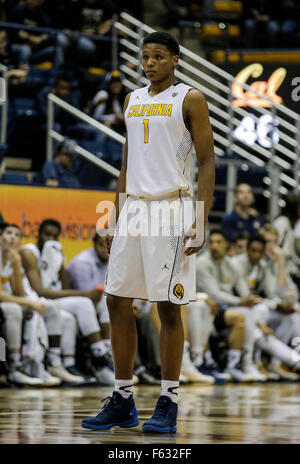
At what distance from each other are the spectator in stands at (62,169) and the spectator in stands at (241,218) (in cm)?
183

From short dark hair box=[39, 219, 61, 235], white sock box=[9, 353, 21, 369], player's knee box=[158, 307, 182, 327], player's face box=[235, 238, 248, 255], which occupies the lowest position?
white sock box=[9, 353, 21, 369]

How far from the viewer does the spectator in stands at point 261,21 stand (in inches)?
657

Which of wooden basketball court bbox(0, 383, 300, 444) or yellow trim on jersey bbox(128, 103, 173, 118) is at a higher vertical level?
yellow trim on jersey bbox(128, 103, 173, 118)

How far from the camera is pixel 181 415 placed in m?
6.32

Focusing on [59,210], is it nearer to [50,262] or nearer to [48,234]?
[48,234]

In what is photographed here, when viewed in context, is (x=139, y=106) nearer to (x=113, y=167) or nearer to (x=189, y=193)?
(x=189, y=193)

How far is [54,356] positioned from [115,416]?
12.7 ft

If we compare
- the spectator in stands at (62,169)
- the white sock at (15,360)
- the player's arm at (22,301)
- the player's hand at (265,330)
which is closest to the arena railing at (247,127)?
the spectator in stands at (62,169)

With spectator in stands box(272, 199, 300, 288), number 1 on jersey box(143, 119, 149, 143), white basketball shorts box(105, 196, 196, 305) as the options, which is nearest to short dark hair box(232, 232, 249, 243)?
spectator in stands box(272, 199, 300, 288)

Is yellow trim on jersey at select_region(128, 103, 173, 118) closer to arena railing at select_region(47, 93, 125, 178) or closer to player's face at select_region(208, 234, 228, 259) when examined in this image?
player's face at select_region(208, 234, 228, 259)

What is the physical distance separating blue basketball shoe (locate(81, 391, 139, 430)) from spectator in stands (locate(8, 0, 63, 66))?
9.17m

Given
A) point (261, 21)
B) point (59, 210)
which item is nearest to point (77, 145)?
point (59, 210)

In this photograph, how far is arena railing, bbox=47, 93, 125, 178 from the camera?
39.0 ft

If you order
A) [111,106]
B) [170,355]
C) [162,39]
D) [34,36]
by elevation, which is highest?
[34,36]
